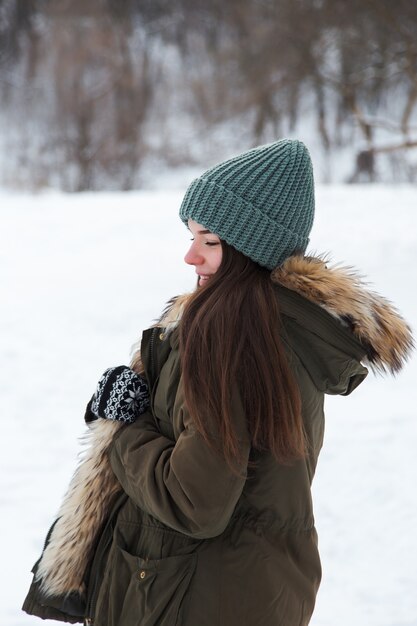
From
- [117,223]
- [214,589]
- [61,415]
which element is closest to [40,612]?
[214,589]

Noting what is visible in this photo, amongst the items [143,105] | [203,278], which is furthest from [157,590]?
[143,105]

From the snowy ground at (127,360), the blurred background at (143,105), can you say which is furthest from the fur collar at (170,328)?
the blurred background at (143,105)

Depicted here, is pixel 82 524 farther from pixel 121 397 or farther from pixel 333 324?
pixel 333 324

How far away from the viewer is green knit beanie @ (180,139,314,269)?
57.2 inches

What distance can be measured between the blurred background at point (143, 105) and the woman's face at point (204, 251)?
10807 mm

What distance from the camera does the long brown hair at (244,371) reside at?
4.50 ft

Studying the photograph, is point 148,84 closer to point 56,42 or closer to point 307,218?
point 56,42

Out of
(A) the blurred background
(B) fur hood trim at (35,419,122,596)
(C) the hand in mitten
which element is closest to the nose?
(C) the hand in mitten

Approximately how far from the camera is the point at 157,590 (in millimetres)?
1471

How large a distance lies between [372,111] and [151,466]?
13355mm

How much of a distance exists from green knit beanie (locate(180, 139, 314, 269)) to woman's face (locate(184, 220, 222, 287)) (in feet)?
0.09

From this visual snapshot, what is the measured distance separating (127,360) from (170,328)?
4270 millimetres

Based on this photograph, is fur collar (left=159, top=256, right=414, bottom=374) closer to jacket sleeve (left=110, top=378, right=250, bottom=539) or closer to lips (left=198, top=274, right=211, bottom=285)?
lips (left=198, top=274, right=211, bottom=285)

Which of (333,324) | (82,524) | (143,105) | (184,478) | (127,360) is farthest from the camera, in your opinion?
(143,105)
